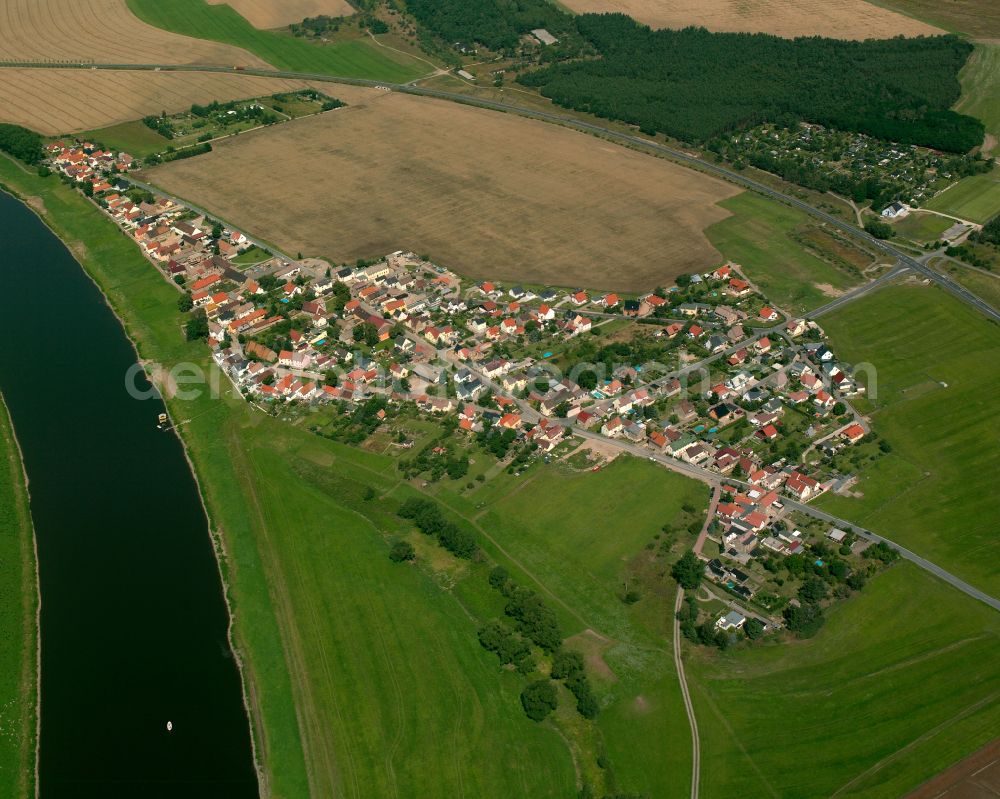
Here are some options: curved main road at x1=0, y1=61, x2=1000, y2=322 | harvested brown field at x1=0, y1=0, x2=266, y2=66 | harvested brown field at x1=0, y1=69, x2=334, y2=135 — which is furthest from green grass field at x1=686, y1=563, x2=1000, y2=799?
harvested brown field at x1=0, y1=0, x2=266, y2=66

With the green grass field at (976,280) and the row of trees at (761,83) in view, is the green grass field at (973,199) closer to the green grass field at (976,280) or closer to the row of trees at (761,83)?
the row of trees at (761,83)

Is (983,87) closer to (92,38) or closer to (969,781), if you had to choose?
(969,781)

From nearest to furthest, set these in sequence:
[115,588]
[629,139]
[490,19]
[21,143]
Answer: [115,588] < [21,143] < [629,139] < [490,19]

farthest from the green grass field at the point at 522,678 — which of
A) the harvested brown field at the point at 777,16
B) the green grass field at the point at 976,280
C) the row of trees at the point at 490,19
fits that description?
the harvested brown field at the point at 777,16

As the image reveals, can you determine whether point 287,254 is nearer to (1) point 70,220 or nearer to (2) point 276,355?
(2) point 276,355

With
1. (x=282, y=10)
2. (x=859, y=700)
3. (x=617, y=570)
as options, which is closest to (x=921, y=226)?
(x=617, y=570)

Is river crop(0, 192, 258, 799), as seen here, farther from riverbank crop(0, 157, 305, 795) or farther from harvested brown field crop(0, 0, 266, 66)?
harvested brown field crop(0, 0, 266, 66)

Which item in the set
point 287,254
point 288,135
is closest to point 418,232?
point 287,254
